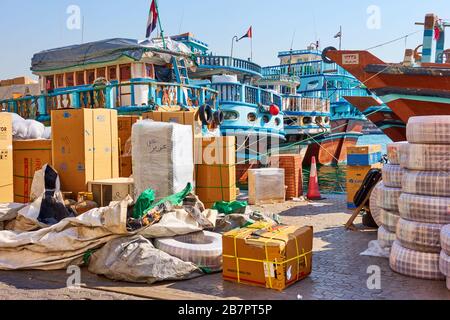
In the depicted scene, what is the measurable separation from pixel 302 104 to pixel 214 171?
19023 millimetres

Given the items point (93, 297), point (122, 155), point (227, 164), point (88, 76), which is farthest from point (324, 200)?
point (88, 76)

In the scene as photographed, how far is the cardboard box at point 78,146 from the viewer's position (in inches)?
287

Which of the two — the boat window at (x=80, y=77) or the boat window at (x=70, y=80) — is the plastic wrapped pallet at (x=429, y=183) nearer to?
the boat window at (x=80, y=77)

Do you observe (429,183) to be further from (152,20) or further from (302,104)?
(302,104)

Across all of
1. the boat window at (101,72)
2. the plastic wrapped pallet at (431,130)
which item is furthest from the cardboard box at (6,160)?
the boat window at (101,72)

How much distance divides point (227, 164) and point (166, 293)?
13.8 ft

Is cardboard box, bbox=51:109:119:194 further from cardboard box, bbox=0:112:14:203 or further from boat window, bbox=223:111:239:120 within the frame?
boat window, bbox=223:111:239:120

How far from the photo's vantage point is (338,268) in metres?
5.77

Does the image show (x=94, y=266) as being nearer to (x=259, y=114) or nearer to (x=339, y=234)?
(x=339, y=234)

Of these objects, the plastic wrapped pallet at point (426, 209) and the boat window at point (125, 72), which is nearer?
the plastic wrapped pallet at point (426, 209)

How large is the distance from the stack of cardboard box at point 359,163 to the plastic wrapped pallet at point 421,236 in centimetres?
436

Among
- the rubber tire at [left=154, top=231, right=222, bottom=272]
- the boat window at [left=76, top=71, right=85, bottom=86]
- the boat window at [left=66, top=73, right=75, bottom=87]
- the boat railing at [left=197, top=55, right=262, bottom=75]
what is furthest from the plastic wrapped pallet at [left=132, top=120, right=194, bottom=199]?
the boat railing at [left=197, top=55, right=262, bottom=75]

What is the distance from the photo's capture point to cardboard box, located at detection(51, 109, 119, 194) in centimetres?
730

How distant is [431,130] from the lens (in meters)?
5.38
